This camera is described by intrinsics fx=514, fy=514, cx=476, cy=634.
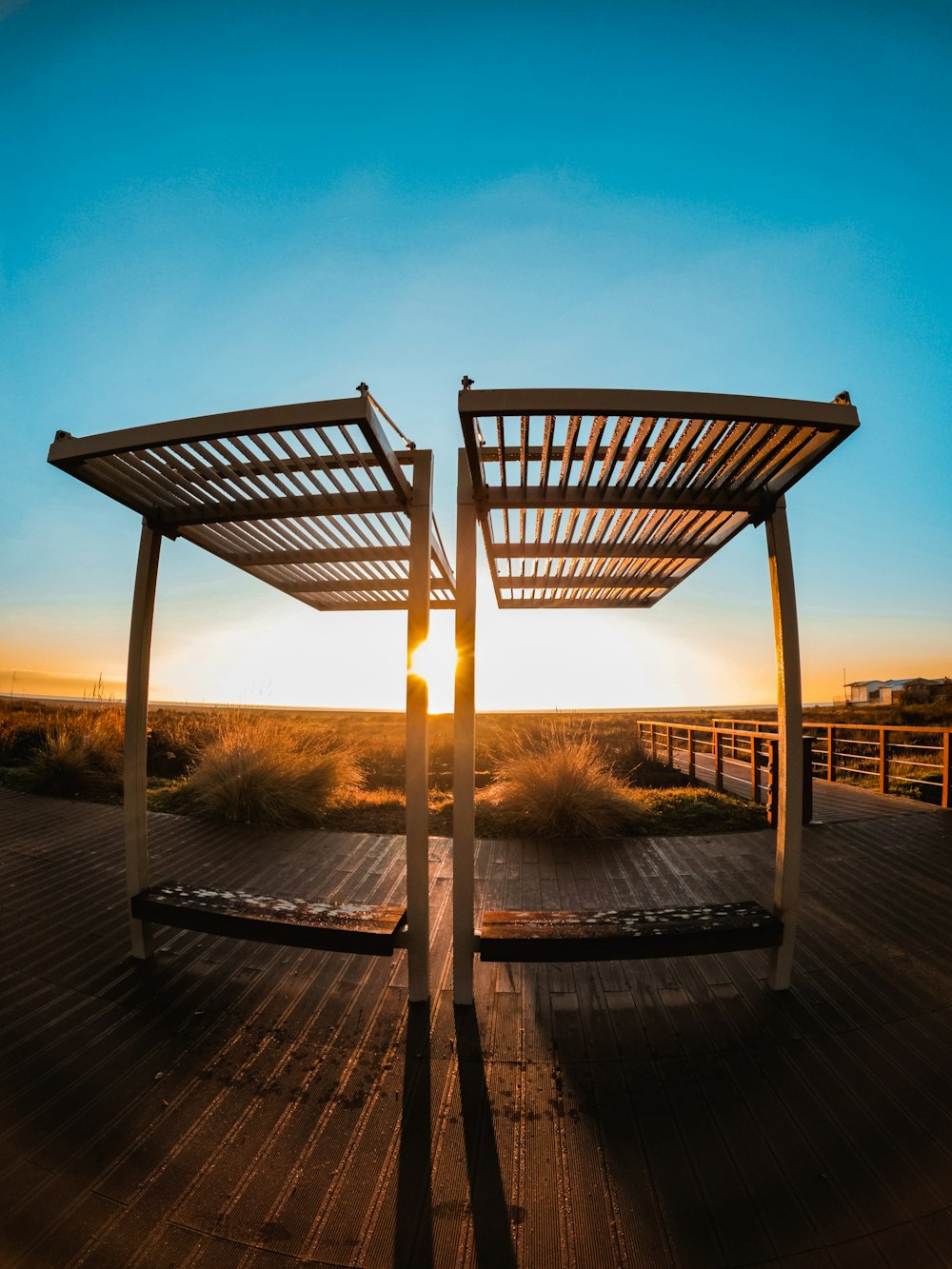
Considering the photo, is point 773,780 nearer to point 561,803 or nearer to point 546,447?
point 561,803

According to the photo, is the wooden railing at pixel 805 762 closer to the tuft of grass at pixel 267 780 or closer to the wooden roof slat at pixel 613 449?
the wooden roof slat at pixel 613 449

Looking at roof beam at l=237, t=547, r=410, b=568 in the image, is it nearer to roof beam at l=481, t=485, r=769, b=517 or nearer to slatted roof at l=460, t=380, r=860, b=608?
slatted roof at l=460, t=380, r=860, b=608

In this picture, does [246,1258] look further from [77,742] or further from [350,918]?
[77,742]

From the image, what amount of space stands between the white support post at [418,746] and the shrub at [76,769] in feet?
19.0

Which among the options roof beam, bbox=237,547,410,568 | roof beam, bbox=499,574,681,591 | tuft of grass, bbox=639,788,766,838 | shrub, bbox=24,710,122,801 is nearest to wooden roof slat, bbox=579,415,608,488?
roof beam, bbox=237,547,410,568

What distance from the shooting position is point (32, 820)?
518cm

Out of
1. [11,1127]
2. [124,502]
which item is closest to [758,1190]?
[11,1127]

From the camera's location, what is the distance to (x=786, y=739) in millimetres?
2449

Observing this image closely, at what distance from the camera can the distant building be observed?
77.2 feet

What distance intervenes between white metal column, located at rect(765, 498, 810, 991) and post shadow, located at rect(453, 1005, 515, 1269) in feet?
4.94

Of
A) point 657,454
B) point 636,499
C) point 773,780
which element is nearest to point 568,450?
point 657,454

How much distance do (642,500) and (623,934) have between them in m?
1.97

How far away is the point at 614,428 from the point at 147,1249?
287 cm

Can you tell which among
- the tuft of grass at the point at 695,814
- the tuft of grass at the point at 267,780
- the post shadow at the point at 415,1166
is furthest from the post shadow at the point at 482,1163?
the tuft of grass at the point at 267,780
